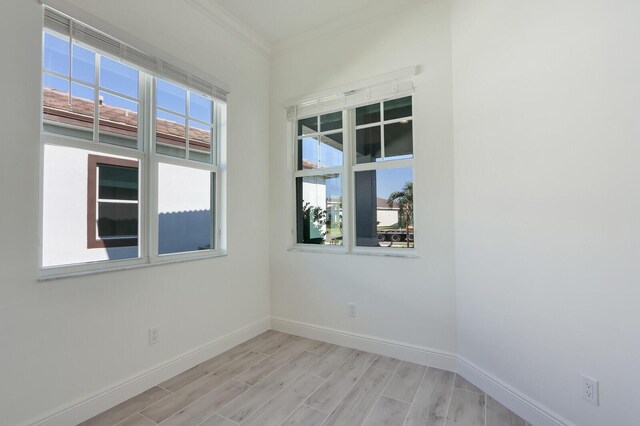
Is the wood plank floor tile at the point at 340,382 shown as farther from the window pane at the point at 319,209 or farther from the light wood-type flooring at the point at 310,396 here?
the window pane at the point at 319,209

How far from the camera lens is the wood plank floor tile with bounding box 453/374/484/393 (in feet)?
7.16

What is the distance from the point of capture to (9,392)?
1.56 m

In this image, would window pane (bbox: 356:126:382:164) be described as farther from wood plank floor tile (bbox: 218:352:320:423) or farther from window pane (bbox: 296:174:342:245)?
wood plank floor tile (bbox: 218:352:320:423)

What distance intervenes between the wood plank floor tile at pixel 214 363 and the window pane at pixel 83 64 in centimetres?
224

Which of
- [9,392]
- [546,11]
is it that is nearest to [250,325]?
[9,392]

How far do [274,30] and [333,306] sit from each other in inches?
117

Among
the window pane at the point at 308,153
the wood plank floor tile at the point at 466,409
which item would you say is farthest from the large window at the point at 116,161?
the wood plank floor tile at the point at 466,409

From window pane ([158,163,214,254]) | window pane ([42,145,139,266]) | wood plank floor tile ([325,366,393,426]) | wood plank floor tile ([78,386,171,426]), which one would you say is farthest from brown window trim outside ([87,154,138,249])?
wood plank floor tile ([325,366,393,426])

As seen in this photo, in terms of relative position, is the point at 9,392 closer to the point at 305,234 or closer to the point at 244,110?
the point at 305,234

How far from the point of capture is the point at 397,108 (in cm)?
281

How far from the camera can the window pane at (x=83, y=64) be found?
1.94m

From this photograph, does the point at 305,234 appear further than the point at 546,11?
Yes

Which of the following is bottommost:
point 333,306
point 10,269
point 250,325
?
point 250,325

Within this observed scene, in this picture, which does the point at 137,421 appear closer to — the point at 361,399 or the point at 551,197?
the point at 361,399
